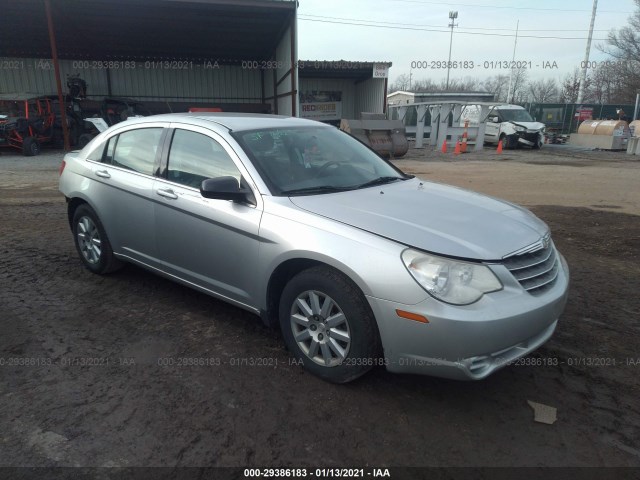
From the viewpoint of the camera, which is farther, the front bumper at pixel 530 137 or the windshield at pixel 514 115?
the windshield at pixel 514 115

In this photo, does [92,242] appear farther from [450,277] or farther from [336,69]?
[336,69]

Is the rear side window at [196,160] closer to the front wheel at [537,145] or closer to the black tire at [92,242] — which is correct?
the black tire at [92,242]

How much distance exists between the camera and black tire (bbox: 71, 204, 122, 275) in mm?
4496

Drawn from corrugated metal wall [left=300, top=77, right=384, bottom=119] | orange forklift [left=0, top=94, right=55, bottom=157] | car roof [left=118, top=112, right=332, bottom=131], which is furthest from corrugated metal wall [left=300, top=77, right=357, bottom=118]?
car roof [left=118, top=112, right=332, bottom=131]

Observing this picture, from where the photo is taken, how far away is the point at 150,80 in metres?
26.6

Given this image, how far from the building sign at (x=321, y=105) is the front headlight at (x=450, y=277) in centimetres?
2710

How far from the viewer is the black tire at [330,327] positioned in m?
2.70

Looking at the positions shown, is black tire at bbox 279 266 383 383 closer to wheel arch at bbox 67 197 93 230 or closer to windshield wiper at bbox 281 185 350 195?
windshield wiper at bbox 281 185 350 195

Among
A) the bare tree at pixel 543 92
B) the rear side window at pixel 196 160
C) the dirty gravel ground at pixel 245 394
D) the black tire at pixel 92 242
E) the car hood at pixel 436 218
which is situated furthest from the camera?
the bare tree at pixel 543 92

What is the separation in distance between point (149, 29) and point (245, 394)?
856 inches

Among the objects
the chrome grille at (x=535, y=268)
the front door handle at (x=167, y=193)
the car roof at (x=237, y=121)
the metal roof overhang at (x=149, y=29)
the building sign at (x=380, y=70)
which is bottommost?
the chrome grille at (x=535, y=268)

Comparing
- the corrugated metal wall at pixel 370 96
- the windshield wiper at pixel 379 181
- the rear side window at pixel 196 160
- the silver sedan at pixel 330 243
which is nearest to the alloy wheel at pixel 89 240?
the silver sedan at pixel 330 243

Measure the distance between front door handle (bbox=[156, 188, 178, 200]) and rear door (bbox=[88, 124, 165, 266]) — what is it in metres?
0.12

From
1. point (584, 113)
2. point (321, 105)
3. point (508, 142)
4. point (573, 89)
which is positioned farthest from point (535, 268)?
point (573, 89)
